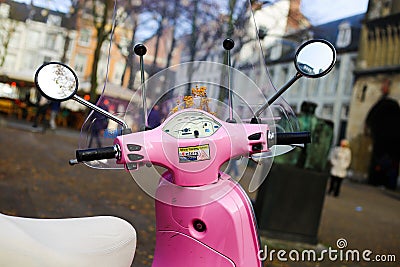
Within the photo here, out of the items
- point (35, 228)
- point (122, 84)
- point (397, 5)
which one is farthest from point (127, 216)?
point (397, 5)

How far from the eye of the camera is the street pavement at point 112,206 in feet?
19.9

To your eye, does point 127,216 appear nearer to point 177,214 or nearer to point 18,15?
point 177,214

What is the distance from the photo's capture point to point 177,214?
1.87 meters

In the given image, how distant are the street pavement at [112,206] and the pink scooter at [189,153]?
8.98 ft

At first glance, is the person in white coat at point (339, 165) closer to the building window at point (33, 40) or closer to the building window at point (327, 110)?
the building window at point (327, 110)

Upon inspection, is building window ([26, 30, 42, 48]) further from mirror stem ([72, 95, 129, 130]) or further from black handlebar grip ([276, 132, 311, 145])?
black handlebar grip ([276, 132, 311, 145])

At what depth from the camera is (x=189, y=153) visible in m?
1.73

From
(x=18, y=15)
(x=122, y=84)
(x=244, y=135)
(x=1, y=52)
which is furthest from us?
(x=1, y=52)

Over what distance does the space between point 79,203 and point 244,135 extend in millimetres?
5776

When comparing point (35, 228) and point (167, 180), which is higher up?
point (167, 180)

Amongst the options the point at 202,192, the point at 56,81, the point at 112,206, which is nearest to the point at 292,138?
the point at 202,192

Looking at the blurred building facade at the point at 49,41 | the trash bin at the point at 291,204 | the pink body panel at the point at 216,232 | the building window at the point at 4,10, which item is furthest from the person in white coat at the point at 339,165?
the pink body panel at the point at 216,232

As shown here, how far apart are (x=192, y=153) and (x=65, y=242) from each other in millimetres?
490

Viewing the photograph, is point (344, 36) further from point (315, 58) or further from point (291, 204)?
point (315, 58)
